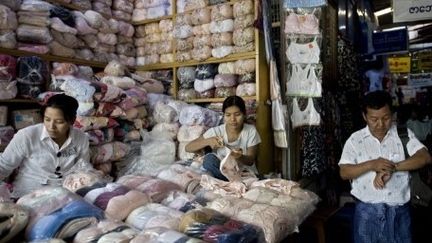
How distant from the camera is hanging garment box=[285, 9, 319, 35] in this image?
327 centimetres

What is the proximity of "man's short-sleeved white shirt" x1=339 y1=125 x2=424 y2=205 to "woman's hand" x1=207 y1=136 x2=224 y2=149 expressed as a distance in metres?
1.00

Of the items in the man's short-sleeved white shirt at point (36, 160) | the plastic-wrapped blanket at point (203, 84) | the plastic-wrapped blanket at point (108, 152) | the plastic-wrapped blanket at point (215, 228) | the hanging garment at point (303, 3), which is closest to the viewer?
the plastic-wrapped blanket at point (215, 228)

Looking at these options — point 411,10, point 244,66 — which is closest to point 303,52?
point 244,66

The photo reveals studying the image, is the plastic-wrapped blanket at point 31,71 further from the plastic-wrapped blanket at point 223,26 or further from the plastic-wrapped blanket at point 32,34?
the plastic-wrapped blanket at point 223,26

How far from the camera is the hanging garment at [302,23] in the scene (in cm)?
327

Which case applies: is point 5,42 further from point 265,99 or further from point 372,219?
point 372,219

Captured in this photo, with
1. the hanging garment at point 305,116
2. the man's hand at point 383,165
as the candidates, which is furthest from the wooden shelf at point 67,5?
the man's hand at point 383,165

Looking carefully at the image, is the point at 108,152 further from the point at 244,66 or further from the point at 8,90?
the point at 244,66

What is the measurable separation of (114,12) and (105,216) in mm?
3163

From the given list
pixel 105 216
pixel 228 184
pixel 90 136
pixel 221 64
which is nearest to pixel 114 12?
pixel 221 64

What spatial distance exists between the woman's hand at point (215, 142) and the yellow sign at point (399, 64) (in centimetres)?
660

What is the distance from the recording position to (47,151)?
2.35m

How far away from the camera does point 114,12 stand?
410 centimetres

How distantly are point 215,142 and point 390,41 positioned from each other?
217 inches
